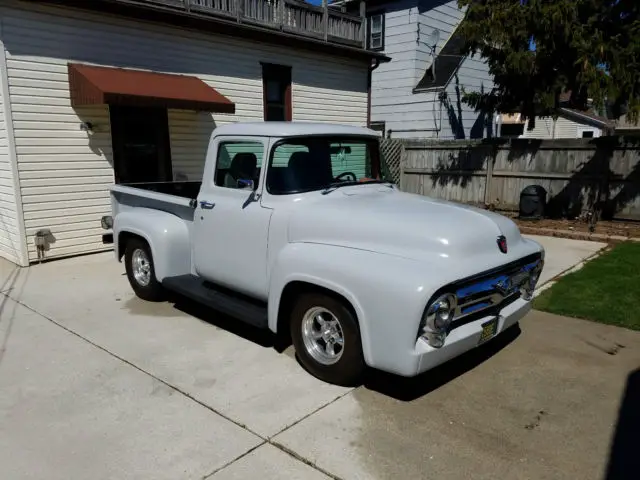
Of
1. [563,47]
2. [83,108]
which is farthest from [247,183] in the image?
[563,47]

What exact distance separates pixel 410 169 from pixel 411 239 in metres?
11.0

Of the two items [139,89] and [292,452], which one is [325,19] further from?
[292,452]

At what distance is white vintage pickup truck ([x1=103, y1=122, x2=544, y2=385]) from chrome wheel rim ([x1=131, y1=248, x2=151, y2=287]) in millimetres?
474

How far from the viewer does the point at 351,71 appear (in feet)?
43.8

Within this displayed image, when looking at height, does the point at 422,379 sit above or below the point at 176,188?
below

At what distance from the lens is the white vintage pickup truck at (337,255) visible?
339cm

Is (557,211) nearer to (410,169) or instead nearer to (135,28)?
(410,169)

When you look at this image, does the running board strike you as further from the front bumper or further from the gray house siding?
the gray house siding

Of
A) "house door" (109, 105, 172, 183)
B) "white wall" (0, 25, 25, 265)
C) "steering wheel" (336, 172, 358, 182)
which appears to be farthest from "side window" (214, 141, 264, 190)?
"house door" (109, 105, 172, 183)

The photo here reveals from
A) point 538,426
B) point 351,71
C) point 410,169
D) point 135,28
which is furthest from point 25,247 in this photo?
point 410,169

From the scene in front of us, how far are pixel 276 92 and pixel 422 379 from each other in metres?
9.05

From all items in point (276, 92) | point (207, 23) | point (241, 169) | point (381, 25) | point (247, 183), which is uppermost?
point (381, 25)

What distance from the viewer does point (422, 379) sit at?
415 cm

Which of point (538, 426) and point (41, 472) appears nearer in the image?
point (41, 472)
